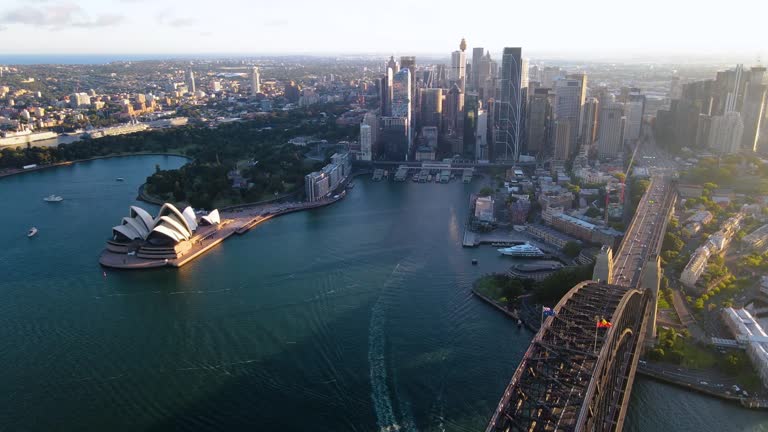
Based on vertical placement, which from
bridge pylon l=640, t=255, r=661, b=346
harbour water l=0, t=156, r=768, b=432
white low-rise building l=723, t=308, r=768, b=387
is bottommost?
harbour water l=0, t=156, r=768, b=432

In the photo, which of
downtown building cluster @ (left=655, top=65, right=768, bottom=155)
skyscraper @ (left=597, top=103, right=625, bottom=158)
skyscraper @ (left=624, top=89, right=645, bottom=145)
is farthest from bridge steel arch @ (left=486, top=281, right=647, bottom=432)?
skyscraper @ (left=624, top=89, right=645, bottom=145)

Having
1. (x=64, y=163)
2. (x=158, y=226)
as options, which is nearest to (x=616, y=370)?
(x=158, y=226)

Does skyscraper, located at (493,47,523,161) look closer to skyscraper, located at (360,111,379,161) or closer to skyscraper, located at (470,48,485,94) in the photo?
skyscraper, located at (360,111,379,161)

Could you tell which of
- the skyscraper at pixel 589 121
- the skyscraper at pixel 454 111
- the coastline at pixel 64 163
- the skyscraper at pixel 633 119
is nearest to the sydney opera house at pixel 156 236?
the coastline at pixel 64 163

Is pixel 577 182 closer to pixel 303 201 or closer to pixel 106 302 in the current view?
pixel 303 201

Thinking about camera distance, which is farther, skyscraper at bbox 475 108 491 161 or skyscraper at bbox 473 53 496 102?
skyscraper at bbox 473 53 496 102

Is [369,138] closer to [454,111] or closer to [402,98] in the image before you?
[402,98]

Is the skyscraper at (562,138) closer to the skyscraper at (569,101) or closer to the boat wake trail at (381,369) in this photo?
the skyscraper at (569,101)
